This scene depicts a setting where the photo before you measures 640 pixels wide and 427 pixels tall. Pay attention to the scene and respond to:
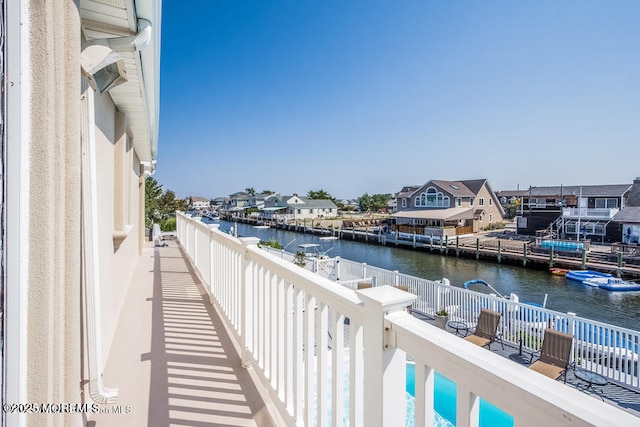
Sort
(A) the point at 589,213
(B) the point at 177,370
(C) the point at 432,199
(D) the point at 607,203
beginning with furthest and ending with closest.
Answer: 1. (C) the point at 432,199
2. (D) the point at 607,203
3. (A) the point at 589,213
4. (B) the point at 177,370

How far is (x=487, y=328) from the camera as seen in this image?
704 cm

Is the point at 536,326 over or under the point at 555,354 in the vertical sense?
over

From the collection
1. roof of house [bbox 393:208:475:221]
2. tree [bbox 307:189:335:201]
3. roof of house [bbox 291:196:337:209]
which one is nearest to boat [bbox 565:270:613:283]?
roof of house [bbox 393:208:475:221]

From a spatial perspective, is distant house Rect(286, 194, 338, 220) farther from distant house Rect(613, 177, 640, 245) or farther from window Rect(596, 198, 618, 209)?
distant house Rect(613, 177, 640, 245)

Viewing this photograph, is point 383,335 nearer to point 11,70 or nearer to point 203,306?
point 11,70

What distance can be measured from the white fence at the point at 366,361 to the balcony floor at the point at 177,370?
192 mm

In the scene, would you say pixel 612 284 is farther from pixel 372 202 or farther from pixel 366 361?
pixel 372 202

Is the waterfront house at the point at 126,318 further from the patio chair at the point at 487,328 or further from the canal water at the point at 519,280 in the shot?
the canal water at the point at 519,280

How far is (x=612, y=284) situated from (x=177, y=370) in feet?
65.8

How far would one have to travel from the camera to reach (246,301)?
253 centimetres

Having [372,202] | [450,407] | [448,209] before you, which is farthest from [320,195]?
[450,407]

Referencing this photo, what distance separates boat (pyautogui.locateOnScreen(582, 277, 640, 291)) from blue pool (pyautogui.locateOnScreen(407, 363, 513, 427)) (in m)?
16.6

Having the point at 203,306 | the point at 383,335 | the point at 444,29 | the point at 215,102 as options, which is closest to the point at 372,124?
the point at 215,102

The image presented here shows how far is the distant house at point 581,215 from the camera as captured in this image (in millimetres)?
26406
